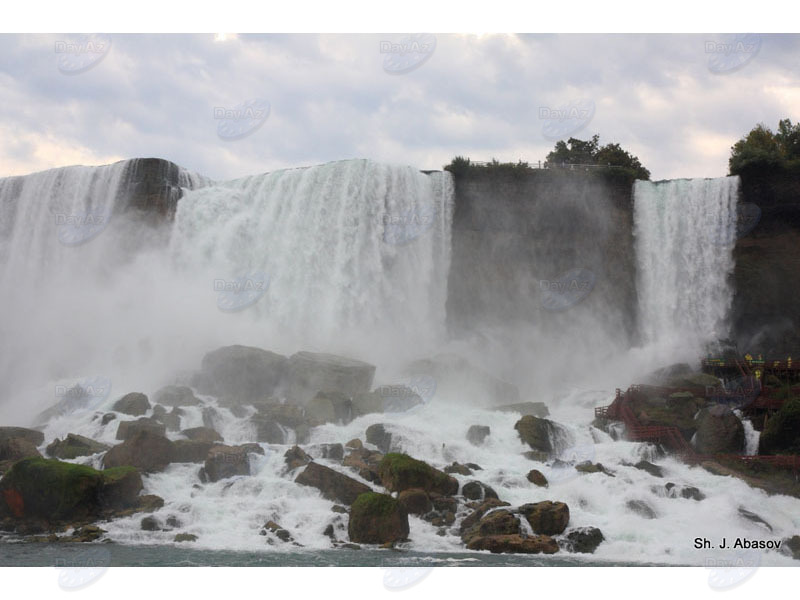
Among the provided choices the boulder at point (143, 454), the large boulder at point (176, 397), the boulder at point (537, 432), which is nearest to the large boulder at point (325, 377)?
the large boulder at point (176, 397)

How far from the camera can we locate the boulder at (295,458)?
958 inches

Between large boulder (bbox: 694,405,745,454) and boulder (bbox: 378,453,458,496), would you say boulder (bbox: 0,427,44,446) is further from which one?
large boulder (bbox: 694,405,745,454)

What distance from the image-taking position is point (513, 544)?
18.8m

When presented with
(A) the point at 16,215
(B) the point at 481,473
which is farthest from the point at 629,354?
(A) the point at 16,215

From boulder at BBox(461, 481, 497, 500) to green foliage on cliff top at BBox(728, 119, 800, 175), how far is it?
83.8 ft

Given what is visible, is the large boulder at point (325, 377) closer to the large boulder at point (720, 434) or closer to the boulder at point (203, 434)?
the boulder at point (203, 434)

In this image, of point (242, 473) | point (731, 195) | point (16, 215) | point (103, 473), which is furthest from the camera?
point (16, 215)

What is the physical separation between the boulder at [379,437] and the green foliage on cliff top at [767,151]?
24485 millimetres

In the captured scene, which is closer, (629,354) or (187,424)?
(187,424)

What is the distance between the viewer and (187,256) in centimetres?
4309

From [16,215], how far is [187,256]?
12270mm

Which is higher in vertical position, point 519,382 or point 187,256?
point 187,256

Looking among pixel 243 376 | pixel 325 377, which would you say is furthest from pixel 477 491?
pixel 243 376

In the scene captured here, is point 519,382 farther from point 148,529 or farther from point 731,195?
point 148,529
